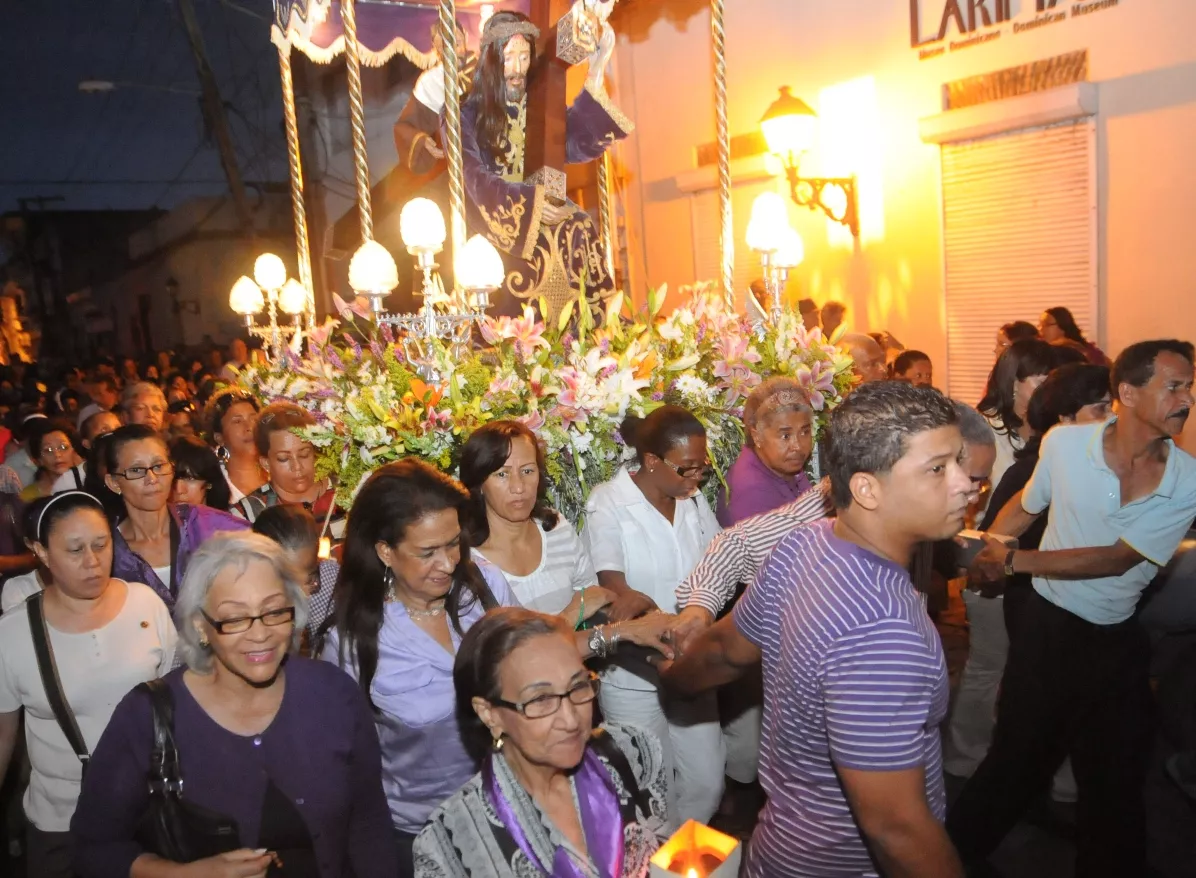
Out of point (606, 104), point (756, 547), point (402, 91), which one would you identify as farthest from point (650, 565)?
point (402, 91)

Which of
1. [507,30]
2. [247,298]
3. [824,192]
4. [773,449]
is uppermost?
[507,30]

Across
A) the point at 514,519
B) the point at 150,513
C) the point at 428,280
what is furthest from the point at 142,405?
the point at 514,519

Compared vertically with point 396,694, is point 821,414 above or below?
above

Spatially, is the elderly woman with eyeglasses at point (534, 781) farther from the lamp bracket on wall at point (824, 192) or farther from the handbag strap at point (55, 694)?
the lamp bracket on wall at point (824, 192)

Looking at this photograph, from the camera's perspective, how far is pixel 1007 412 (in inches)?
179

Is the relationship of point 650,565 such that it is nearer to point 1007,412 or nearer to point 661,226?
point 1007,412

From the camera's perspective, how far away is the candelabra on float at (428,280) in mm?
4363

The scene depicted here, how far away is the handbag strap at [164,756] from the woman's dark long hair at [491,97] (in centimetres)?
442

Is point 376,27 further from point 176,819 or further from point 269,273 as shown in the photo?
point 176,819

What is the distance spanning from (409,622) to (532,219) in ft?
11.6

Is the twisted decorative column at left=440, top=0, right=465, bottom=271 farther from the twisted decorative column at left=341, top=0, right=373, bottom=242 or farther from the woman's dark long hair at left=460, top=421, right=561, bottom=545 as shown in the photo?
the woman's dark long hair at left=460, top=421, right=561, bottom=545

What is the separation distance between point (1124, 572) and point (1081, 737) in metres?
0.56

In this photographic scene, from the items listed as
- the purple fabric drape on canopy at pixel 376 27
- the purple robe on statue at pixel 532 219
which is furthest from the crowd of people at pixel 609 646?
the purple fabric drape on canopy at pixel 376 27

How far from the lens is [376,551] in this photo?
9.11 feet
